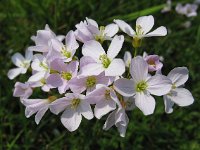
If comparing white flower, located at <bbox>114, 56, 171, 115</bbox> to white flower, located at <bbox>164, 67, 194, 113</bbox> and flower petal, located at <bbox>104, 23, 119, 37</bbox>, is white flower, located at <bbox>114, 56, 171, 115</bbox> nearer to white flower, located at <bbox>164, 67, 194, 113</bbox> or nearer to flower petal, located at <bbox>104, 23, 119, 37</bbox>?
white flower, located at <bbox>164, 67, 194, 113</bbox>

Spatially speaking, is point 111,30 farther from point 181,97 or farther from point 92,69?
point 181,97

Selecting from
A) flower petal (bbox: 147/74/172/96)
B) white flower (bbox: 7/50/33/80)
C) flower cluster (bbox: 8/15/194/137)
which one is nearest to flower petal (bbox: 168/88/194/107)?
flower cluster (bbox: 8/15/194/137)

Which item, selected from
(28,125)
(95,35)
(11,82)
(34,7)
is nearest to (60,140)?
(28,125)

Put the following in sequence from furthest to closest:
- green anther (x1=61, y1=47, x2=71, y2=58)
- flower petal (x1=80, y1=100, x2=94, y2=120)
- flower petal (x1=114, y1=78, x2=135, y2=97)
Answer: green anther (x1=61, y1=47, x2=71, y2=58) < flower petal (x1=80, y1=100, x2=94, y2=120) < flower petal (x1=114, y1=78, x2=135, y2=97)

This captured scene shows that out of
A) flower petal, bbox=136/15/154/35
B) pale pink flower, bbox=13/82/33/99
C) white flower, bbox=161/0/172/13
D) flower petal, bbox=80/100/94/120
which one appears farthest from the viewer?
white flower, bbox=161/0/172/13

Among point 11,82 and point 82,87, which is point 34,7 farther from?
point 82,87

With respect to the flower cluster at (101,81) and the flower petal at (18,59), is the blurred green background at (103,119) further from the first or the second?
the flower cluster at (101,81)

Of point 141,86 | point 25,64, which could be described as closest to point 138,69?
point 141,86
